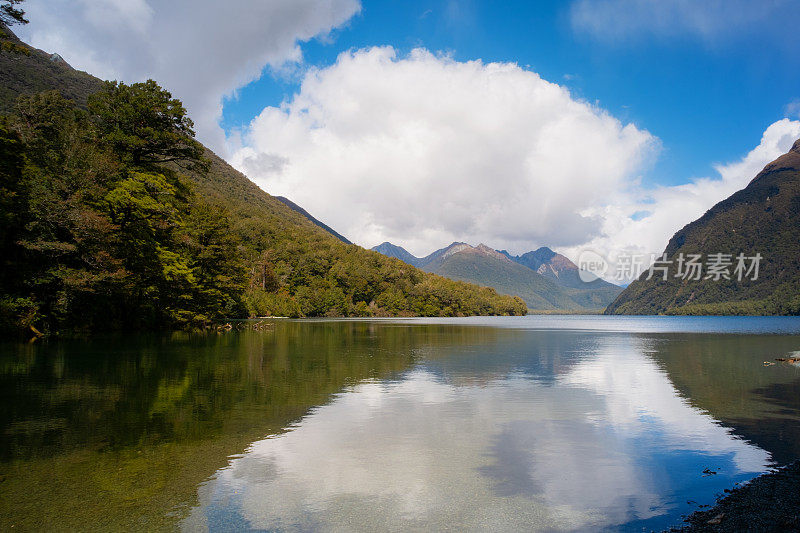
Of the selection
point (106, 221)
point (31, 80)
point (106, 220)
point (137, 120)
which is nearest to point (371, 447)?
point (106, 221)

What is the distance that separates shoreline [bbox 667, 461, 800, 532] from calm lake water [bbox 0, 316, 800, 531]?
1.51ft

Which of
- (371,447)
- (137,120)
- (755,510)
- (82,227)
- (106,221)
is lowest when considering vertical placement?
(371,447)

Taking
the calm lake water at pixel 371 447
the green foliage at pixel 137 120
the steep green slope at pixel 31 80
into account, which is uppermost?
the steep green slope at pixel 31 80

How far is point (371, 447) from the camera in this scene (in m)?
12.8

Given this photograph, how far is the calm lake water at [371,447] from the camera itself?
848cm

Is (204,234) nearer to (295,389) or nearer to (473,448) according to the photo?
(295,389)

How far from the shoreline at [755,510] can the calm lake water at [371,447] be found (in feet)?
1.51

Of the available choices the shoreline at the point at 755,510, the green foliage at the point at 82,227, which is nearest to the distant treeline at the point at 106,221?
the green foliage at the point at 82,227

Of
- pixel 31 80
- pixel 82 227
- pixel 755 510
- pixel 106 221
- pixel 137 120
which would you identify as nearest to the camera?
pixel 755 510

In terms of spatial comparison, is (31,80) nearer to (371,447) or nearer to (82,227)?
(82,227)

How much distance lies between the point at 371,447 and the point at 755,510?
8275 mm

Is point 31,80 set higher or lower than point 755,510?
higher

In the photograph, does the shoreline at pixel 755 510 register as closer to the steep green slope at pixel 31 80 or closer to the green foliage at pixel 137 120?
the green foliage at pixel 137 120

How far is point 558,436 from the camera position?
46.5ft
